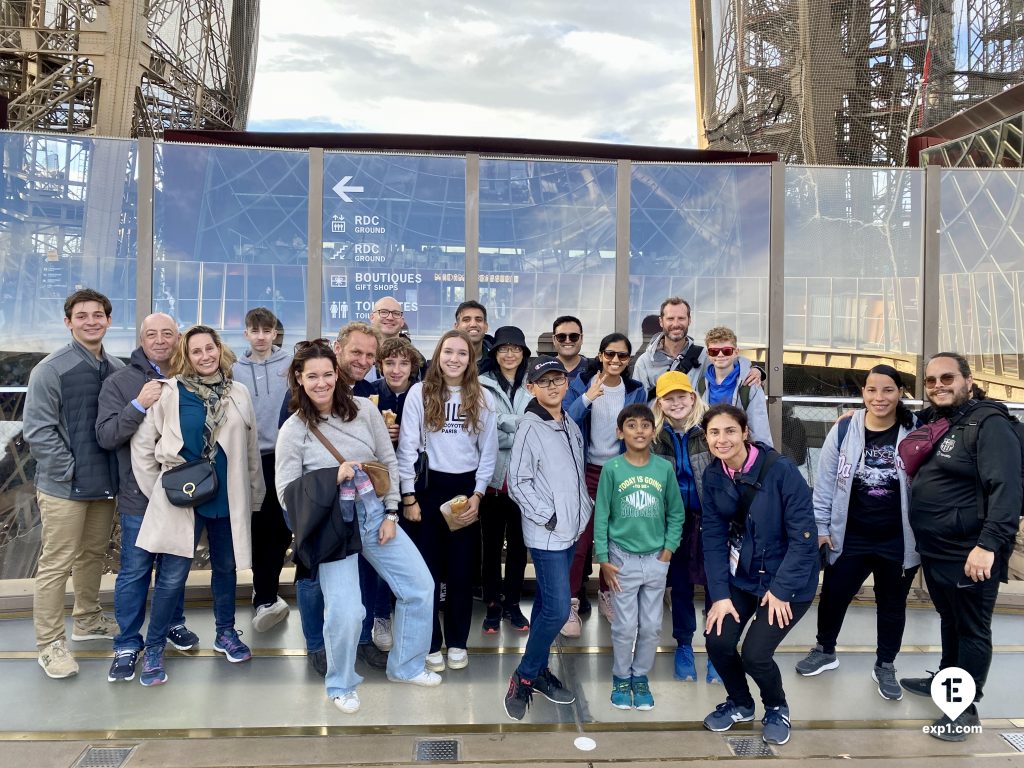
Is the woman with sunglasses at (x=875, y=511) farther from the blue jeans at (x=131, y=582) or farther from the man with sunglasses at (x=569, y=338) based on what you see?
the blue jeans at (x=131, y=582)

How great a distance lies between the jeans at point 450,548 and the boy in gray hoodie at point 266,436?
35.2 inches

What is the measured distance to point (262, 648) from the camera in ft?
12.0

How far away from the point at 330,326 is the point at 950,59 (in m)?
23.8

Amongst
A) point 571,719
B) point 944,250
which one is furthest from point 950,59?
point 571,719

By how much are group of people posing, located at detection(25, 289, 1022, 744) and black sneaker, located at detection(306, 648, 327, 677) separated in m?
0.01

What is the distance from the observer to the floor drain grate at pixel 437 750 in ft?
8.98

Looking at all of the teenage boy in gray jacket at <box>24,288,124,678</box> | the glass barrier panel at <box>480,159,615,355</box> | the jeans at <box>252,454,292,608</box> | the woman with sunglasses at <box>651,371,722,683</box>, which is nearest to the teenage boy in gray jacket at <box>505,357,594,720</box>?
the woman with sunglasses at <box>651,371,722,683</box>

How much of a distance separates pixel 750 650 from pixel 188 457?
259cm

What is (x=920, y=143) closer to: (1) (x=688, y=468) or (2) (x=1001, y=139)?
(2) (x=1001, y=139)

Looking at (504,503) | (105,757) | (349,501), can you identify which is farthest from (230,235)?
(105,757)

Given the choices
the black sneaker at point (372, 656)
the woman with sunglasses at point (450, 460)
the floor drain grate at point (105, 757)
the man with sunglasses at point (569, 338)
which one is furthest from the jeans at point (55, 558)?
the man with sunglasses at point (569, 338)

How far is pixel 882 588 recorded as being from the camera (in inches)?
133

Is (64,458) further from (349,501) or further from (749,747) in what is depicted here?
(749,747)

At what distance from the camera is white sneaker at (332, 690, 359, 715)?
9.96ft
